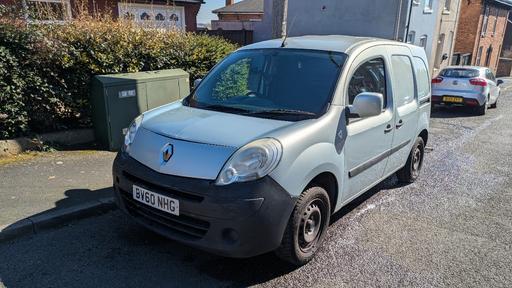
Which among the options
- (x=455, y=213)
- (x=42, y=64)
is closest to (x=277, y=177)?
(x=455, y=213)

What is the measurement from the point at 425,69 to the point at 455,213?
2.09 meters

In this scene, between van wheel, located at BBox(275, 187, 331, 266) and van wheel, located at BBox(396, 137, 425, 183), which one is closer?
van wheel, located at BBox(275, 187, 331, 266)

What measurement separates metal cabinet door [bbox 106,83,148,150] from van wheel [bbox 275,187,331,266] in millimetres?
3489

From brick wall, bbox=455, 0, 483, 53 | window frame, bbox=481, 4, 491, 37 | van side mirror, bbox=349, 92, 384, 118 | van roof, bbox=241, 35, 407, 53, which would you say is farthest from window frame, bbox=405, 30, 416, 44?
van side mirror, bbox=349, 92, 384, 118

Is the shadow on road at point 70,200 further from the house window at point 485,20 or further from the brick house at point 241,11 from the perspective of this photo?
the house window at point 485,20

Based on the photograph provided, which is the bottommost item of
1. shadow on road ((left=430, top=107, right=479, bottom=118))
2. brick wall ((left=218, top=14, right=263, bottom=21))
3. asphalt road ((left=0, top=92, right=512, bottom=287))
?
shadow on road ((left=430, top=107, right=479, bottom=118))

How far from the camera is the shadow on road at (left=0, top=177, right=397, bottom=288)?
10.1 feet

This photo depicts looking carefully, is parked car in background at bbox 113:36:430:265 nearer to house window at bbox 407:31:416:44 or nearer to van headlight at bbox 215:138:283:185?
van headlight at bbox 215:138:283:185

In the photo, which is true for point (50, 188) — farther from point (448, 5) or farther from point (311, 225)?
point (448, 5)

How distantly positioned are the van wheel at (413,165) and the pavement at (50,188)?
3839 mm

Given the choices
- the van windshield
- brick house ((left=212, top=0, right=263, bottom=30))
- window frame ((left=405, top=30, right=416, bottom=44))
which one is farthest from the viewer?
brick house ((left=212, top=0, right=263, bottom=30))

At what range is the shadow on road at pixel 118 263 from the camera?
10.1 feet

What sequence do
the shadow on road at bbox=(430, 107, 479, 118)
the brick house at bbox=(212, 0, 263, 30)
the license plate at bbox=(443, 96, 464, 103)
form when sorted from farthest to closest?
the brick house at bbox=(212, 0, 263, 30)
the license plate at bbox=(443, 96, 464, 103)
the shadow on road at bbox=(430, 107, 479, 118)

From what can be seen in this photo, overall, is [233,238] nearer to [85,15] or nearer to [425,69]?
[425,69]
